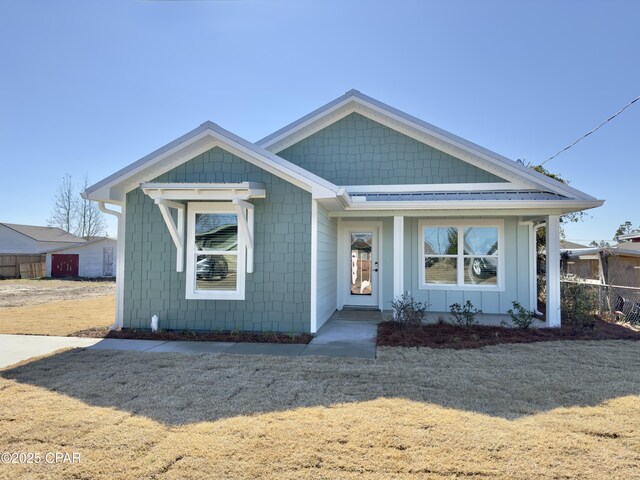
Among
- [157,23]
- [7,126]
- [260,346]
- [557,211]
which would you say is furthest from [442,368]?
[7,126]

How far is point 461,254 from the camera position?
10.3 metres

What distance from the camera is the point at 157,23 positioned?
9672mm

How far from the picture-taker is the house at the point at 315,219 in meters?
7.63

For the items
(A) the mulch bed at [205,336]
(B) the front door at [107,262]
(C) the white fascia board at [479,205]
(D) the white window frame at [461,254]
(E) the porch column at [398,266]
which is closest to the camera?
(A) the mulch bed at [205,336]

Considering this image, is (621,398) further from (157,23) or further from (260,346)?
(157,23)

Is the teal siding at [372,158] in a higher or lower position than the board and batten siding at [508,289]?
higher

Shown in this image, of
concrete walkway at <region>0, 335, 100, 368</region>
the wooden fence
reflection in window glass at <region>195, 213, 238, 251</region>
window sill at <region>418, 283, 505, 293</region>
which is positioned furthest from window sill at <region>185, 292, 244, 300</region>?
the wooden fence

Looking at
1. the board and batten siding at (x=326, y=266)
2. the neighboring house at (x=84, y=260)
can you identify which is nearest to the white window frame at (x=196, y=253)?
the board and batten siding at (x=326, y=266)

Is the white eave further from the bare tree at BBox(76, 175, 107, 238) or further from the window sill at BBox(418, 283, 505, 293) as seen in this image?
the bare tree at BBox(76, 175, 107, 238)

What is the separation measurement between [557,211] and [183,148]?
8134mm

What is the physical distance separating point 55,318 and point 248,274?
6.02 meters

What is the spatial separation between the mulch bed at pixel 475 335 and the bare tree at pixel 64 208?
1886 inches

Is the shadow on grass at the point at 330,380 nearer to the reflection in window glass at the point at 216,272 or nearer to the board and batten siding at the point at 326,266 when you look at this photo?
the reflection in window glass at the point at 216,272

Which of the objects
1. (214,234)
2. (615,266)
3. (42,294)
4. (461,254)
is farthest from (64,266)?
(615,266)
